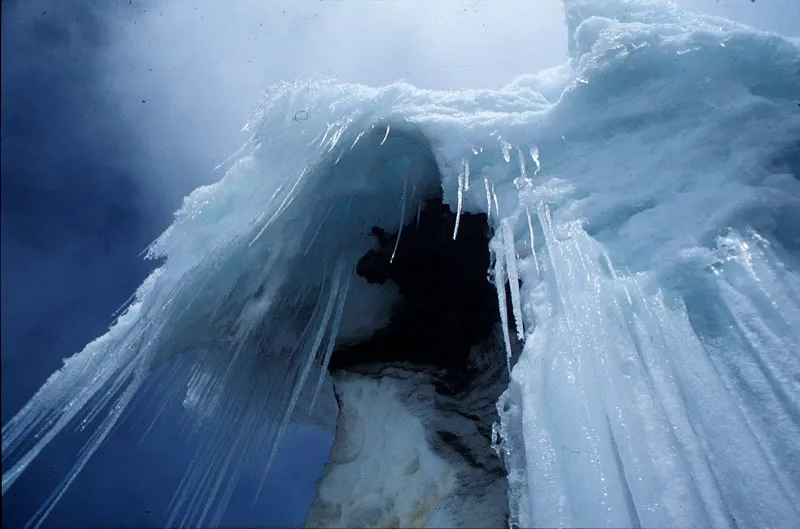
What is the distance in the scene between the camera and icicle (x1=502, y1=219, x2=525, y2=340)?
3.91 metres

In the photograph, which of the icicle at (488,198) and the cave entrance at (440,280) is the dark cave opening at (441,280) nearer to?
the cave entrance at (440,280)

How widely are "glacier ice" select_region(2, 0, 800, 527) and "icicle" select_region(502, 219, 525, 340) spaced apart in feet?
0.08

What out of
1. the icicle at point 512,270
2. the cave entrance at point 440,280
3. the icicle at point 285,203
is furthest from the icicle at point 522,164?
the icicle at point 285,203

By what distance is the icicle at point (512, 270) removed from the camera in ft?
12.8

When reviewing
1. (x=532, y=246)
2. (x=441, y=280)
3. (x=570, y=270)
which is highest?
(x=441, y=280)

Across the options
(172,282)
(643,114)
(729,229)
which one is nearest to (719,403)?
(729,229)

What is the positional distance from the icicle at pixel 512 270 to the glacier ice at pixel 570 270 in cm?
2

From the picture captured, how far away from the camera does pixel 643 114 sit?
191 inches

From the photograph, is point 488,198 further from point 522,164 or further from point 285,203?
point 285,203

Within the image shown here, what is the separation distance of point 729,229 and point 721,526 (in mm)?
2178

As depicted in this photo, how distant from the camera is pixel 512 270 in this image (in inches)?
161

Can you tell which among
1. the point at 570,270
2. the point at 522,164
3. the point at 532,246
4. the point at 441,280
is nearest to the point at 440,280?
the point at 441,280

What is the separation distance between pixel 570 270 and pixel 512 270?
1.49ft

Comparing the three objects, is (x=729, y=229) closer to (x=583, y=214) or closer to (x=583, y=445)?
(x=583, y=214)
